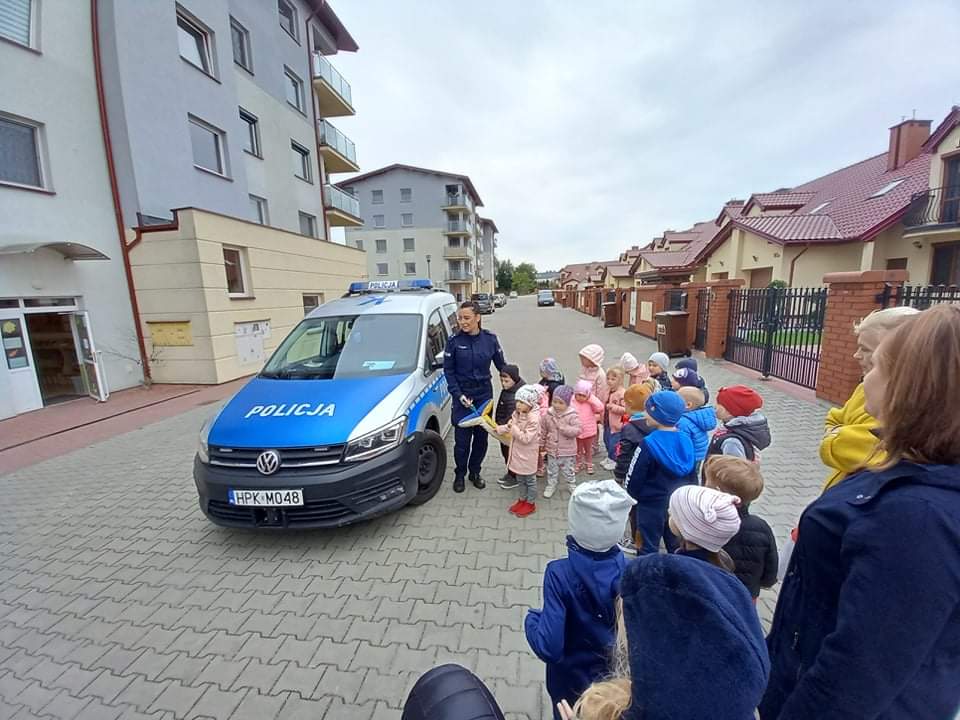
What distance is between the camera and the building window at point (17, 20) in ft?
25.5

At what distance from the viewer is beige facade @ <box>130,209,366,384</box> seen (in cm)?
977

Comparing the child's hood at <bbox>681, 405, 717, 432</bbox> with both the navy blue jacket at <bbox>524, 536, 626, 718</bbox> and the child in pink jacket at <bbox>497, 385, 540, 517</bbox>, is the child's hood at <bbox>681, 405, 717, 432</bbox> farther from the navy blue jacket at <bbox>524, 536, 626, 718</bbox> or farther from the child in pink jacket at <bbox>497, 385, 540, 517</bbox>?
the navy blue jacket at <bbox>524, 536, 626, 718</bbox>

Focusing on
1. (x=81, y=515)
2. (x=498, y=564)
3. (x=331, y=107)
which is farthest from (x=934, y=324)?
(x=331, y=107)

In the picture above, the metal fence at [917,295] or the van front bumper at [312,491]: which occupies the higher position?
the metal fence at [917,295]

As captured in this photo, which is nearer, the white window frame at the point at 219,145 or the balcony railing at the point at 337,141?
the white window frame at the point at 219,145

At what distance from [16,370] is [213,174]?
22.6 ft

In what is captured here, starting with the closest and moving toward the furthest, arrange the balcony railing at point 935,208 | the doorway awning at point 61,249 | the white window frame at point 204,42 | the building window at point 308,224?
the doorway awning at point 61,249
the white window frame at point 204,42
the balcony railing at point 935,208
the building window at point 308,224

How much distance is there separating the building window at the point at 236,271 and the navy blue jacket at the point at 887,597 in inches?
494

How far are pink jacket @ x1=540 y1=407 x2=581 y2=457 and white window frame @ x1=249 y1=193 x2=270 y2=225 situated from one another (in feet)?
46.6

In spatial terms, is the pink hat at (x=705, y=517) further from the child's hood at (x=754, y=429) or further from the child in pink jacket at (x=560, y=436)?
the child in pink jacket at (x=560, y=436)

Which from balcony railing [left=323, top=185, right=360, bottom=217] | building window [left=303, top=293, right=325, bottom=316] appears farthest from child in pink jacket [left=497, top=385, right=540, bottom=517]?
balcony railing [left=323, top=185, right=360, bottom=217]

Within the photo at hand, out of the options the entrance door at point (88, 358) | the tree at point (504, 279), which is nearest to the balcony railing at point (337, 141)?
the entrance door at point (88, 358)

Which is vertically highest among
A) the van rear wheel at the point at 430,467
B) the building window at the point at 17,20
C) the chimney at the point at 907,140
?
the chimney at the point at 907,140

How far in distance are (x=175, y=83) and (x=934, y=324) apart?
1471 centimetres
